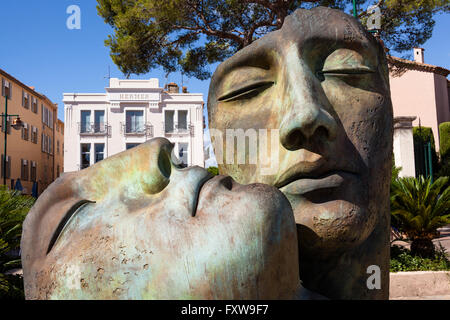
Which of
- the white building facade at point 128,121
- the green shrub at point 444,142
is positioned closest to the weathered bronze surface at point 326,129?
the green shrub at point 444,142

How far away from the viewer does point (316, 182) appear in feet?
3.97

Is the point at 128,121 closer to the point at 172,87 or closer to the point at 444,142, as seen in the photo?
the point at 172,87

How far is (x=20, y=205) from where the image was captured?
5.73 meters

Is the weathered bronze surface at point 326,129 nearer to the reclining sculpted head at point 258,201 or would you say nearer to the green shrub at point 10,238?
the reclining sculpted head at point 258,201

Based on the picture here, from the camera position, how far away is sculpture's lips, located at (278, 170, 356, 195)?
1.21 metres

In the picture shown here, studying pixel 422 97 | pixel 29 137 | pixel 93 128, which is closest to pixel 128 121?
pixel 93 128

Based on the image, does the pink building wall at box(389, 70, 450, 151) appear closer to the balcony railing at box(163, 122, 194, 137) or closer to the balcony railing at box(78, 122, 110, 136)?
the balcony railing at box(163, 122, 194, 137)

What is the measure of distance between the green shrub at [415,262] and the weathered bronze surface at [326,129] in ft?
15.9

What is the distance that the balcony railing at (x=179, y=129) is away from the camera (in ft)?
85.0

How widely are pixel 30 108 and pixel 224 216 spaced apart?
30.8 meters

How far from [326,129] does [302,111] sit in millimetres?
90

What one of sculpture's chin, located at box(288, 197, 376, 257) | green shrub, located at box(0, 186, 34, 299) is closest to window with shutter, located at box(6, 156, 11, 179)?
green shrub, located at box(0, 186, 34, 299)

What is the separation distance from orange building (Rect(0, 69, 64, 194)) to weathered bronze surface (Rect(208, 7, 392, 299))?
24213 millimetres
